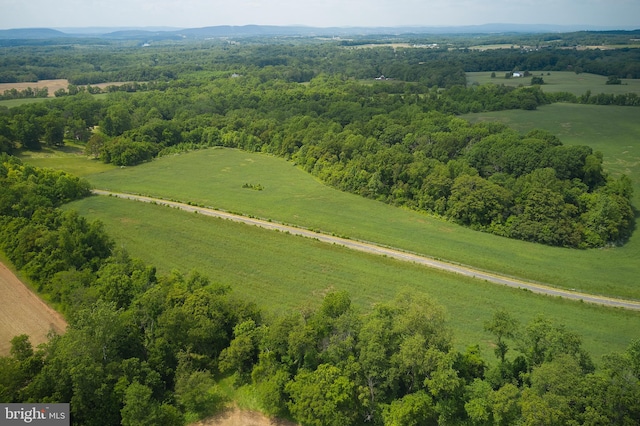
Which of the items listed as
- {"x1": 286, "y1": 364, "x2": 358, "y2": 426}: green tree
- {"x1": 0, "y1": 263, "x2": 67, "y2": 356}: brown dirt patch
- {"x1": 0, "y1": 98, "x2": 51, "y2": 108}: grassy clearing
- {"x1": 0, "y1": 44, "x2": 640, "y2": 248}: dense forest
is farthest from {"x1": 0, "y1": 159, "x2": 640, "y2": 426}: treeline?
{"x1": 0, "y1": 98, "x2": 51, "y2": 108}: grassy clearing

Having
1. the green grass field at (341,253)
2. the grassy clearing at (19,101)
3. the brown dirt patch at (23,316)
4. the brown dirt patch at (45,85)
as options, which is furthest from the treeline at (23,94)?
the brown dirt patch at (23,316)

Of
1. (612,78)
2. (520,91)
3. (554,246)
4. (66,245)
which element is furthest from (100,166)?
(612,78)

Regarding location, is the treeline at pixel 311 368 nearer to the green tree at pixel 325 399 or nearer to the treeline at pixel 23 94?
the green tree at pixel 325 399

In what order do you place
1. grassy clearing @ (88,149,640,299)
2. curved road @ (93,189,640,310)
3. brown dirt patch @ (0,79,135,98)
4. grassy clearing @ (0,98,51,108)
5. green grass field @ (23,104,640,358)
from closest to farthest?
green grass field @ (23,104,640,358) < curved road @ (93,189,640,310) < grassy clearing @ (88,149,640,299) < grassy clearing @ (0,98,51,108) < brown dirt patch @ (0,79,135,98)

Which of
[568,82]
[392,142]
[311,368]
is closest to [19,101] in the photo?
[392,142]

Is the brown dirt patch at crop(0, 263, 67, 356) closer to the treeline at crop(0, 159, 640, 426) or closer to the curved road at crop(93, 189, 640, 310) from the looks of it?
the treeline at crop(0, 159, 640, 426)

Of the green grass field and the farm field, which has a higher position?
the farm field
